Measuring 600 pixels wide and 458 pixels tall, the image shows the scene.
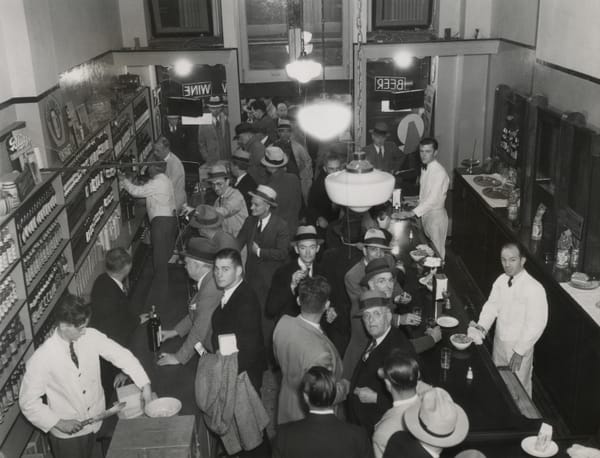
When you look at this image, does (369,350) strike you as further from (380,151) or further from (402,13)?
(402,13)

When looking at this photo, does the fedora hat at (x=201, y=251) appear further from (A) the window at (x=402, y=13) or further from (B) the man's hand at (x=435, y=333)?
(A) the window at (x=402, y=13)

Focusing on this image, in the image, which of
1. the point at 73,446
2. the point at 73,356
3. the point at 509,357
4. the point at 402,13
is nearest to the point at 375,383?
the point at 509,357

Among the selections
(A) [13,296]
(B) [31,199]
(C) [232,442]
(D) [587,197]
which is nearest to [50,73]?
(B) [31,199]

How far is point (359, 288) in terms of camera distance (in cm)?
528

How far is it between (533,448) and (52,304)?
387cm

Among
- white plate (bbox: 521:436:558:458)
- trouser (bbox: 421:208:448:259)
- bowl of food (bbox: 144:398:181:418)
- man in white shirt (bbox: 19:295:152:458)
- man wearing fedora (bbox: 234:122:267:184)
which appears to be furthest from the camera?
man wearing fedora (bbox: 234:122:267:184)

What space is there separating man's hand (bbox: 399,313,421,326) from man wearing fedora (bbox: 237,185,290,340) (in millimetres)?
1559

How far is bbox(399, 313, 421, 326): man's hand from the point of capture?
496 cm

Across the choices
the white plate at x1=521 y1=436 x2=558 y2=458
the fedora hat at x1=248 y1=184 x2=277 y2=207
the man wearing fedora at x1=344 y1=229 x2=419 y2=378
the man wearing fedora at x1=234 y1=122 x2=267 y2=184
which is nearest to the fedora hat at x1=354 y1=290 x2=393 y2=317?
the man wearing fedora at x1=344 y1=229 x2=419 y2=378

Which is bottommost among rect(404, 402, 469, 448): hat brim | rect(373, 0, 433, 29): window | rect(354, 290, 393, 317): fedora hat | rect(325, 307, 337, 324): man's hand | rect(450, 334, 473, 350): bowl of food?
rect(325, 307, 337, 324): man's hand

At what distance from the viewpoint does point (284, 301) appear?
18.5 feet

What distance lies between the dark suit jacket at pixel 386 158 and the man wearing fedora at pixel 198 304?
4262 mm

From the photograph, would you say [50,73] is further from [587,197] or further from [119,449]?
[587,197]

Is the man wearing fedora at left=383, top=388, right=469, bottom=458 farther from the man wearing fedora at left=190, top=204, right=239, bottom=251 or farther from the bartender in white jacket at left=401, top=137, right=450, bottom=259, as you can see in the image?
the bartender in white jacket at left=401, top=137, right=450, bottom=259
